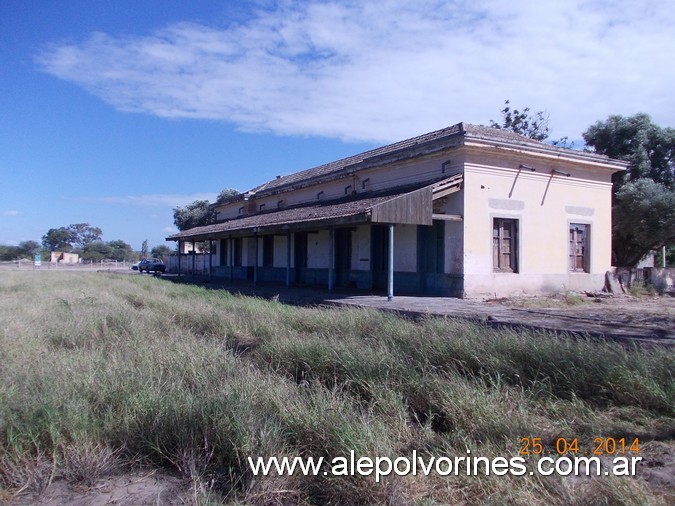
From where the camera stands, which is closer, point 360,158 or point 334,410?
point 334,410

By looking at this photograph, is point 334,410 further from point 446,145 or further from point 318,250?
point 318,250

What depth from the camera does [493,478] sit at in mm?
3611

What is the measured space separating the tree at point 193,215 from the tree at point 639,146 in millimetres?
37919

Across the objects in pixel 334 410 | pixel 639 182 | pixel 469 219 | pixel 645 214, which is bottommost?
pixel 334 410

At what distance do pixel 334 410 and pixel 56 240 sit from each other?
377ft

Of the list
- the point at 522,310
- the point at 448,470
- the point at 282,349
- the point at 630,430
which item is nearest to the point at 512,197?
the point at 522,310

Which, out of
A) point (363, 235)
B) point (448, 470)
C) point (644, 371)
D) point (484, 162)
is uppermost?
point (484, 162)

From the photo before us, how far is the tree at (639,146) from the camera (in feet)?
77.9

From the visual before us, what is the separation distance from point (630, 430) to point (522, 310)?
30.0 feet

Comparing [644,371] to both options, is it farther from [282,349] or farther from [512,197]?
[512,197]

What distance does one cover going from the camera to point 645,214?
21594 mm

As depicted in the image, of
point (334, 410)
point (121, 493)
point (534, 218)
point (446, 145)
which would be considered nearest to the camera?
point (121, 493)

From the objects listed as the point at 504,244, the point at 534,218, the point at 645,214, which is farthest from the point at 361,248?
the point at 645,214

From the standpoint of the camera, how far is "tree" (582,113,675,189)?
23.7 metres
